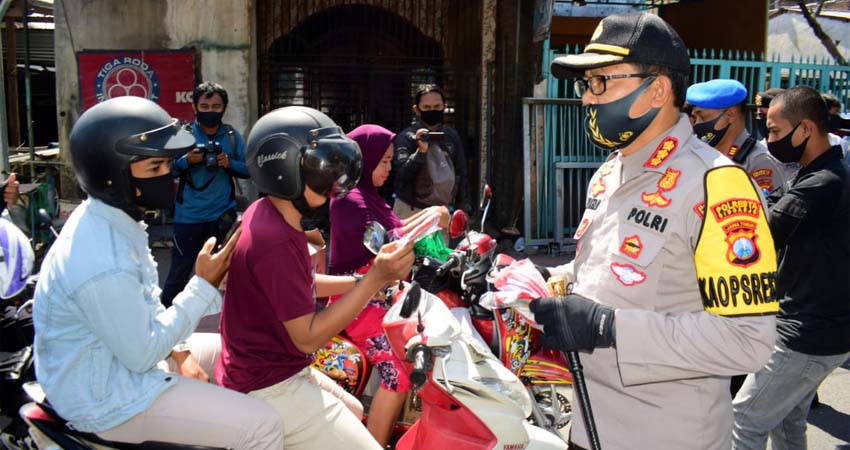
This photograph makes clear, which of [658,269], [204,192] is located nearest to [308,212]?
[658,269]

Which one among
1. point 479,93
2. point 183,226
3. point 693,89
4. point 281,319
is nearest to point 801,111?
point 693,89

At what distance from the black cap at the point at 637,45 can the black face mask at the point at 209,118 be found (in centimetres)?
409

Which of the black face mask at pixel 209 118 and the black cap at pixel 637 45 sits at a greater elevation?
the black cap at pixel 637 45

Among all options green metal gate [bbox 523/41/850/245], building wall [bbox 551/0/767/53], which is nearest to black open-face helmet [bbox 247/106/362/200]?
green metal gate [bbox 523/41/850/245]

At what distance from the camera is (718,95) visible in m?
4.39

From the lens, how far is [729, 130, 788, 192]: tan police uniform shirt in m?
4.22

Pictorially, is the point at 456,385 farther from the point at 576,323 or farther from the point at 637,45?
the point at 637,45

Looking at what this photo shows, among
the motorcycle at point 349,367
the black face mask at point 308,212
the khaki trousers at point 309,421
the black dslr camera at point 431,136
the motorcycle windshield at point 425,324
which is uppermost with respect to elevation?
the black dslr camera at point 431,136

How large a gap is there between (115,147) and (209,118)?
3389 millimetres

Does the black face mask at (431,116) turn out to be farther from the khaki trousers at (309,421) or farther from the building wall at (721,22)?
the building wall at (721,22)

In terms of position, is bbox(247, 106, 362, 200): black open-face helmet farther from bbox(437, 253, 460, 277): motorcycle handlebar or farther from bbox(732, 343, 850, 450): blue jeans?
bbox(732, 343, 850, 450): blue jeans

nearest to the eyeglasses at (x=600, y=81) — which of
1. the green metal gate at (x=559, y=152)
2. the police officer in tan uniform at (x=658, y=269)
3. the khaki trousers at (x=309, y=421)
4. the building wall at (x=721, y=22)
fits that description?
the police officer in tan uniform at (x=658, y=269)

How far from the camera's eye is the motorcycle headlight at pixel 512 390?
253cm

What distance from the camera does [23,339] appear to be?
10.2 ft
